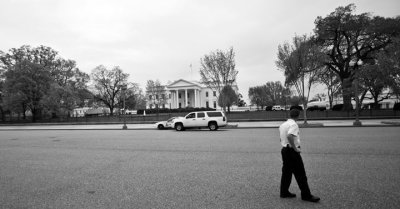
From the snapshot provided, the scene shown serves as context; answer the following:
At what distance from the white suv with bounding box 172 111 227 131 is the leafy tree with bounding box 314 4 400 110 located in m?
23.5

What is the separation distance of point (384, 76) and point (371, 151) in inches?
736

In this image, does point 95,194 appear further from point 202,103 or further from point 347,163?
point 202,103

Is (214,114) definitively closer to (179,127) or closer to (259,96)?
(179,127)

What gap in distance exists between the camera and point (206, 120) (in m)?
20.2

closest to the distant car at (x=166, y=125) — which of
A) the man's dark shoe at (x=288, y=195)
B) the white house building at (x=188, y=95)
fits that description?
the man's dark shoe at (x=288, y=195)

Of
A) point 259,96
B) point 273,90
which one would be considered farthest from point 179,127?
point 259,96

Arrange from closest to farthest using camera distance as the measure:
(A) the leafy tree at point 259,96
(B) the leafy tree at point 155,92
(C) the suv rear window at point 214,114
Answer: (C) the suv rear window at point 214,114 < (B) the leafy tree at point 155,92 < (A) the leafy tree at point 259,96

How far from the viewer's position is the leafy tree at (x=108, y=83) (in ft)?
201

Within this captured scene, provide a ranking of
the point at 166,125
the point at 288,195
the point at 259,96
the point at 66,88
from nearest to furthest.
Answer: the point at 288,195, the point at 166,125, the point at 66,88, the point at 259,96

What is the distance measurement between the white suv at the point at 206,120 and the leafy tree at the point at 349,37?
23.5 metres

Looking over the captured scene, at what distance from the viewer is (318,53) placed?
2166 centimetres

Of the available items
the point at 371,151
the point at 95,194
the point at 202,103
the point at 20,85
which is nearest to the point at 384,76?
the point at 371,151

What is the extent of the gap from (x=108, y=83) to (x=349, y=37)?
57473mm

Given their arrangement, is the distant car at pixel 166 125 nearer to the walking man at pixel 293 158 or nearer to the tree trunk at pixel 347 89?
the walking man at pixel 293 158
